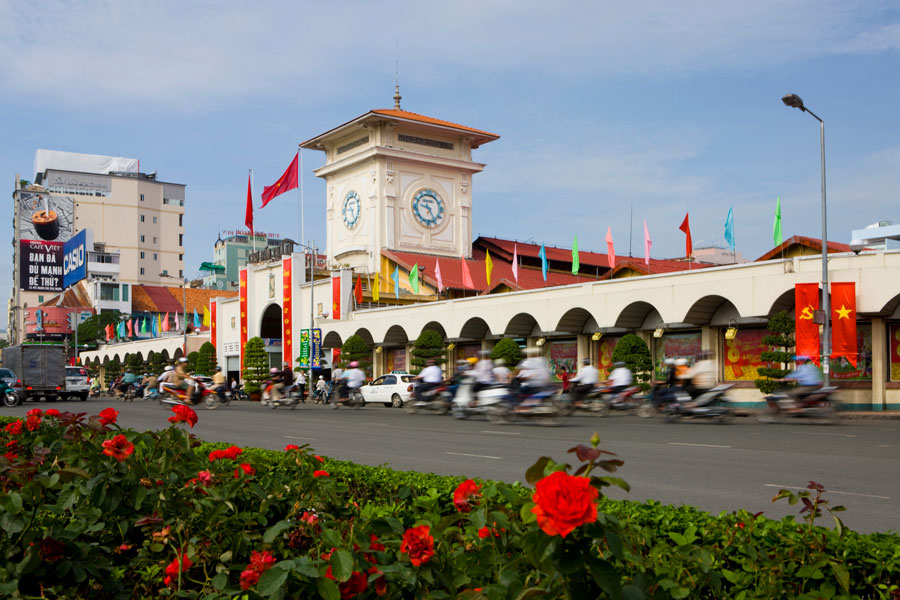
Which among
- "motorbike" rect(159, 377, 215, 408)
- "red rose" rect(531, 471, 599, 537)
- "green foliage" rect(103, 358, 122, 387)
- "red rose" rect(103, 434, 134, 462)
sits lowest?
"green foliage" rect(103, 358, 122, 387)

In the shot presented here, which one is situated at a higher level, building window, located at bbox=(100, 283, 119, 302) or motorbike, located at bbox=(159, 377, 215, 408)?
building window, located at bbox=(100, 283, 119, 302)

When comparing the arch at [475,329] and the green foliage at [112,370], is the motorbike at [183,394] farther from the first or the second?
the green foliage at [112,370]

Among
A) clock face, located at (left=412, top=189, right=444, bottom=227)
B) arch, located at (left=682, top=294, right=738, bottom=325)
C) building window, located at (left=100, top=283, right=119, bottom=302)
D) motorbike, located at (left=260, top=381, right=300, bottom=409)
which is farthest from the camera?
building window, located at (left=100, top=283, right=119, bottom=302)

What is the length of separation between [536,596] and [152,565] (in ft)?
7.74

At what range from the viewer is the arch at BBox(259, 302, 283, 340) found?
60878 mm

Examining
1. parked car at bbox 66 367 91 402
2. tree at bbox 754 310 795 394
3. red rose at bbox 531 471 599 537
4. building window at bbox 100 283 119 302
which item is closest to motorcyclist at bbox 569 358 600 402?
tree at bbox 754 310 795 394

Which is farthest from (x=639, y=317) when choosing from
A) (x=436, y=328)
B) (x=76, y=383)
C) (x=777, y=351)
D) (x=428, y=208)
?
(x=428, y=208)

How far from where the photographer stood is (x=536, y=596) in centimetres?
244

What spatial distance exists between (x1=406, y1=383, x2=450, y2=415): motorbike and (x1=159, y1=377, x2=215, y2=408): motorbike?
8114mm

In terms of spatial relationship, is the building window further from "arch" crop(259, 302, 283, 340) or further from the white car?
the white car

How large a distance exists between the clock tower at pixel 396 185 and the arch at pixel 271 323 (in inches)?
259

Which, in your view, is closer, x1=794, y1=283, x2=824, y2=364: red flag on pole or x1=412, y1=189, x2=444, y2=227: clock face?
x1=794, y1=283, x2=824, y2=364: red flag on pole

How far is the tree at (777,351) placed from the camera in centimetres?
2817

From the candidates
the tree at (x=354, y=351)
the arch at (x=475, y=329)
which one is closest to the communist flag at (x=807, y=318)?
the arch at (x=475, y=329)
